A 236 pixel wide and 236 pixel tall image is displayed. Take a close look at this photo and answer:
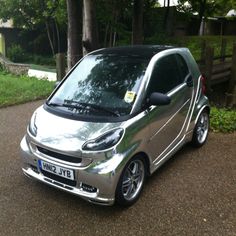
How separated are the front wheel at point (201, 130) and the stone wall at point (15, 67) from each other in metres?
11.1

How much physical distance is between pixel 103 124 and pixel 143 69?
3.25ft

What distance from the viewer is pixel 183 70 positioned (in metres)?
4.85

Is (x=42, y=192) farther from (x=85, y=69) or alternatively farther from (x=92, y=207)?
(x=85, y=69)

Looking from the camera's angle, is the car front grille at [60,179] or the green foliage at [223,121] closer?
the car front grille at [60,179]

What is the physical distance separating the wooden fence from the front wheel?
1949 mm

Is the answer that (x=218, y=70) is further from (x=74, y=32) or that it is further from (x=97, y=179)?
(x=97, y=179)

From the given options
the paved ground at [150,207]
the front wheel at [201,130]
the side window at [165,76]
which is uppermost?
the side window at [165,76]

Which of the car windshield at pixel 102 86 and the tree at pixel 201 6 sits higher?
the tree at pixel 201 6

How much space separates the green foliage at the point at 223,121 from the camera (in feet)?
20.2

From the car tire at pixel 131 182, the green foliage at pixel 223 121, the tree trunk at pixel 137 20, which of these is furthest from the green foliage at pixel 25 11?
the car tire at pixel 131 182

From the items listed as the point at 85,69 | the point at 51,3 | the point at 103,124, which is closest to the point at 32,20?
the point at 51,3

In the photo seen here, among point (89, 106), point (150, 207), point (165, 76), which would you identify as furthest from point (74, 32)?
point (150, 207)

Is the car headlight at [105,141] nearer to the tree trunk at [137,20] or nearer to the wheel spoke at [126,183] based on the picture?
the wheel spoke at [126,183]

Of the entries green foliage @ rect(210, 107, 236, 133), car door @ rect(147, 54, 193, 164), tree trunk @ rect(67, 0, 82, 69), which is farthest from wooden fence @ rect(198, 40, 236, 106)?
tree trunk @ rect(67, 0, 82, 69)
